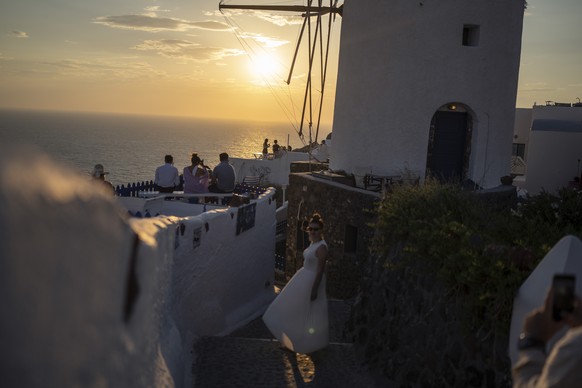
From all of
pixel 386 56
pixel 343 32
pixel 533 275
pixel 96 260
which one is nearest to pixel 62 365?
pixel 96 260

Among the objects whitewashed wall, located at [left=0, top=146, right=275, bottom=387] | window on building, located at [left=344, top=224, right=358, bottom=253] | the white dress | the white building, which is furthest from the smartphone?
the white building

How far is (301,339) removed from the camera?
8523 mm

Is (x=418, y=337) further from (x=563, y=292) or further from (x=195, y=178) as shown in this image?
(x=195, y=178)

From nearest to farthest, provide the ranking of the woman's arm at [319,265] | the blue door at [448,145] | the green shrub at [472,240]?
the green shrub at [472,240] → the woman's arm at [319,265] → the blue door at [448,145]

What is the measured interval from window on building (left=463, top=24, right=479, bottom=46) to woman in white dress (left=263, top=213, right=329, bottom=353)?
1013 centimetres

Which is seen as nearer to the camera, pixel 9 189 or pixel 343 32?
pixel 9 189

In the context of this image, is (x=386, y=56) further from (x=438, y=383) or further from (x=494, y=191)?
(x=438, y=383)

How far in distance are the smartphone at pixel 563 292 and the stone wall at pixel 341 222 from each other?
1130cm

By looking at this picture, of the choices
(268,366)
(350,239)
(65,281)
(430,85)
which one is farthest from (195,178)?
(65,281)

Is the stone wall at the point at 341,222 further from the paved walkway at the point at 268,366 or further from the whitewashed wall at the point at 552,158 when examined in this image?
the whitewashed wall at the point at 552,158

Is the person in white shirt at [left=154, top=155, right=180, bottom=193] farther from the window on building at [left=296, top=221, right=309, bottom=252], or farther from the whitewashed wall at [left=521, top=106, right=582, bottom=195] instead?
the whitewashed wall at [left=521, top=106, right=582, bottom=195]

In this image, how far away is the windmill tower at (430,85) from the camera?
1620 cm

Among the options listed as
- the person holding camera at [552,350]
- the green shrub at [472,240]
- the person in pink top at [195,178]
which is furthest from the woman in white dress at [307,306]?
the person in pink top at [195,178]

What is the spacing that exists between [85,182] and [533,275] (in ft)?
14.7
